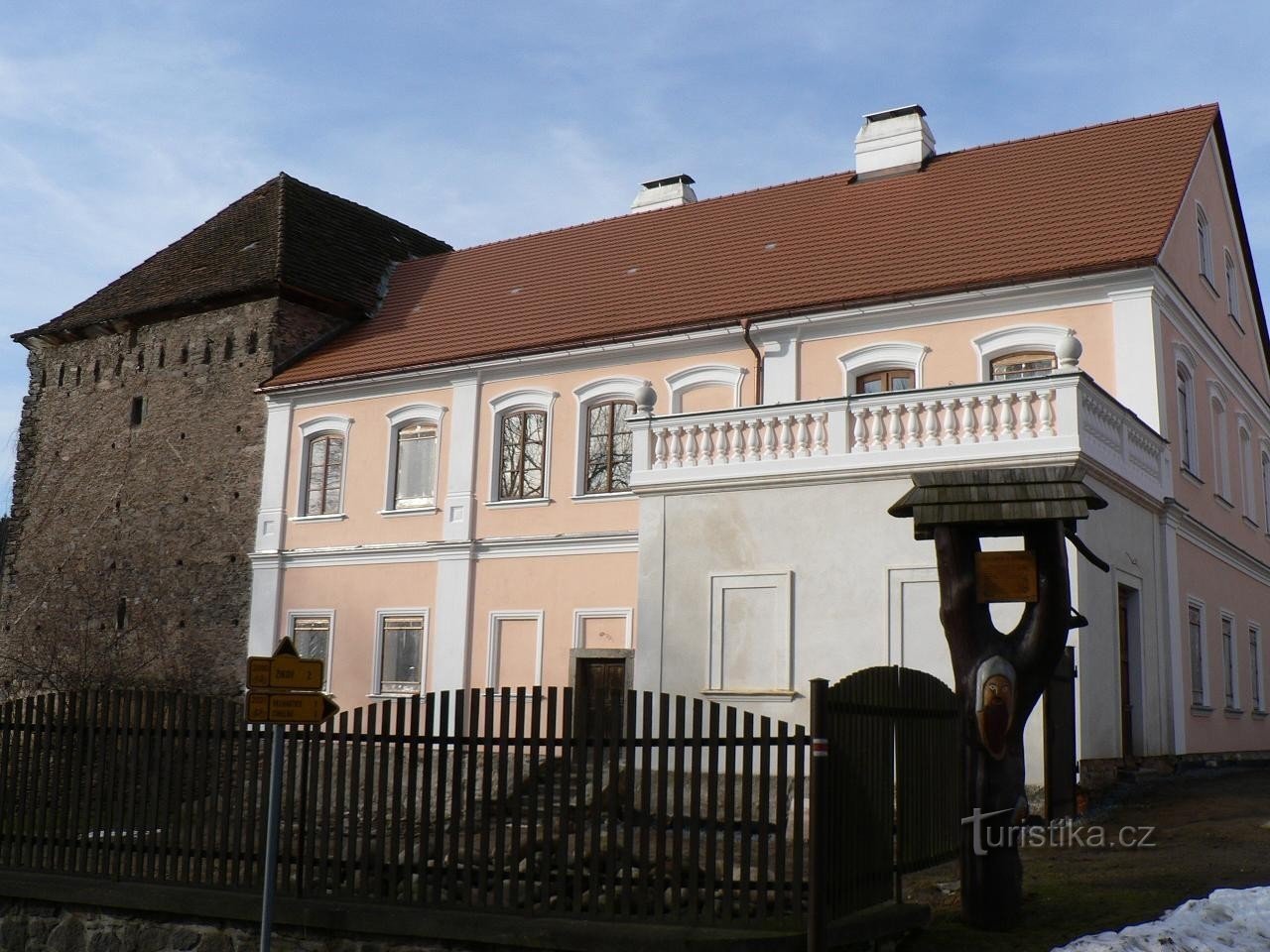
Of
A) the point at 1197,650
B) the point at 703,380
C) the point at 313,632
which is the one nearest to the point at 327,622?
the point at 313,632

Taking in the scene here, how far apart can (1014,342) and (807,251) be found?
16.7 feet

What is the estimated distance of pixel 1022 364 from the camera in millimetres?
20047

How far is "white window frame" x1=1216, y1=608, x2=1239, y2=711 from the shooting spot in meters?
21.5

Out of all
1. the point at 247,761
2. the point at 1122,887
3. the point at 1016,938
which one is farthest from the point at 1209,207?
the point at 247,761

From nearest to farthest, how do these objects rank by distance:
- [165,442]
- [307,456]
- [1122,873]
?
[1122,873] < [307,456] < [165,442]

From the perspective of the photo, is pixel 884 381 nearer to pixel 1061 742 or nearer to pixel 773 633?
pixel 773 633

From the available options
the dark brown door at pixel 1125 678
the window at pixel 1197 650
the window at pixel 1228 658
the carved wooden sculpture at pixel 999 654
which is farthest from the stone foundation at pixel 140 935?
the window at pixel 1228 658

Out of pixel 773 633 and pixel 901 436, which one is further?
pixel 773 633

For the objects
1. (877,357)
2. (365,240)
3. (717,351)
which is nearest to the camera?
(877,357)

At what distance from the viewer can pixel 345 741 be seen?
376 inches

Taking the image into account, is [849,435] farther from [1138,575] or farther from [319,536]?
[319,536]

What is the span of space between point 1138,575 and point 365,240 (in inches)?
811

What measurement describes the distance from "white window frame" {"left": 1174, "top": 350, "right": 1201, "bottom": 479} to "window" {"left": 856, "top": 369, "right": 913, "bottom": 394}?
153 inches

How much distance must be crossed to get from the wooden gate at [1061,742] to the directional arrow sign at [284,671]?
7.10m
